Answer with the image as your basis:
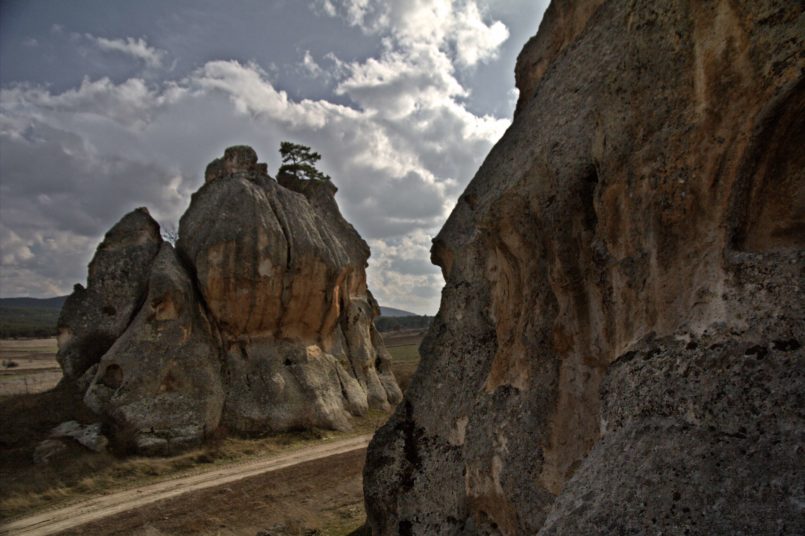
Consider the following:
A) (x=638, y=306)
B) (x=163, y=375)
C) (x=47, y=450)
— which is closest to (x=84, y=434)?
(x=47, y=450)

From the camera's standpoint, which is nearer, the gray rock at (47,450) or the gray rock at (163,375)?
the gray rock at (47,450)

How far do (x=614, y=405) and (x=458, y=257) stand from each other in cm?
629

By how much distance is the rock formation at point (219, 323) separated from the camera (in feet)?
67.8

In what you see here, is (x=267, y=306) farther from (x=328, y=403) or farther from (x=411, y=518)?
(x=411, y=518)

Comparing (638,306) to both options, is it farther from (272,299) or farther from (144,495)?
(272,299)

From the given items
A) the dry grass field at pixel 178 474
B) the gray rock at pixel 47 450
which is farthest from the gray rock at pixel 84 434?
the gray rock at pixel 47 450

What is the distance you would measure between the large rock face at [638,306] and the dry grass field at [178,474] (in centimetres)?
577

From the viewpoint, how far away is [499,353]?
8664mm

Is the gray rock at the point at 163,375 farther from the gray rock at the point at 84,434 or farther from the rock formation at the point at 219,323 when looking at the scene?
the gray rock at the point at 84,434

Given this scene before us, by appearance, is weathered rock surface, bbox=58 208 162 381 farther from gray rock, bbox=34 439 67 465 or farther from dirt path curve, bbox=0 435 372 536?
dirt path curve, bbox=0 435 372 536

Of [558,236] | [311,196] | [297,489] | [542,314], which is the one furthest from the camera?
[311,196]

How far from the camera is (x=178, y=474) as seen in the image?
1798 centimetres

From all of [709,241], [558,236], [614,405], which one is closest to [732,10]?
[709,241]

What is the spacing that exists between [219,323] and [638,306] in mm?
21647
